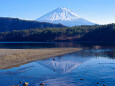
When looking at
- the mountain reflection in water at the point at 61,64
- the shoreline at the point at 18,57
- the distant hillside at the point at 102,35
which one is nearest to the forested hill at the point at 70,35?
the distant hillside at the point at 102,35

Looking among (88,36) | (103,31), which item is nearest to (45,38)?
(88,36)

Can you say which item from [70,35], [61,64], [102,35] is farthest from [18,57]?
[70,35]

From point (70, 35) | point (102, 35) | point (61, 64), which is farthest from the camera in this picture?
point (70, 35)

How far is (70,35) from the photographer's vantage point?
127m

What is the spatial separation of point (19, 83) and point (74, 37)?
4360 inches

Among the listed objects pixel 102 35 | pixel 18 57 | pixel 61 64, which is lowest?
pixel 61 64

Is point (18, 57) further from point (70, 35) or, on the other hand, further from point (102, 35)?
point (70, 35)

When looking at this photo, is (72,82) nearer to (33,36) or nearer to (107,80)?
(107,80)

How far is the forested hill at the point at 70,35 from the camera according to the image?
365 ft

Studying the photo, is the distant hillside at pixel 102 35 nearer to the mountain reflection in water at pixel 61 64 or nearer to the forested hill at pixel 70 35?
the forested hill at pixel 70 35

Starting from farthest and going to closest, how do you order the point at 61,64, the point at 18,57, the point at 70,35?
the point at 70,35, the point at 18,57, the point at 61,64

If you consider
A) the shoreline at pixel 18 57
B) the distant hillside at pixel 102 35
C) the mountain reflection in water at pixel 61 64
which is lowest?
the mountain reflection in water at pixel 61 64

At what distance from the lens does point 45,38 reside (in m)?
128

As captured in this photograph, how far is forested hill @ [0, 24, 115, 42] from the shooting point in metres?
111
